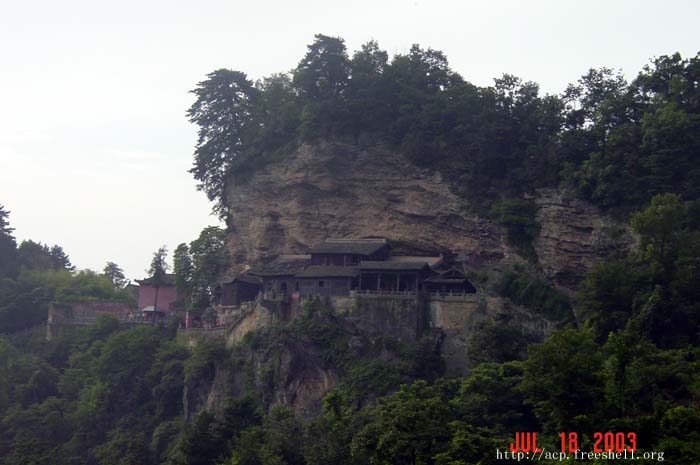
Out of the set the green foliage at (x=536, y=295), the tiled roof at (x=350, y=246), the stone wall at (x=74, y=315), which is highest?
the tiled roof at (x=350, y=246)

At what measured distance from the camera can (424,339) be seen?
50062mm

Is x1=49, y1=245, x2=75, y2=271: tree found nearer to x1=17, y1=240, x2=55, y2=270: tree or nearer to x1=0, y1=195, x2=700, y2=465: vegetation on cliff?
x1=17, y1=240, x2=55, y2=270: tree

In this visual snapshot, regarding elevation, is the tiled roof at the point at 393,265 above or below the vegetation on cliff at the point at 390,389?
above

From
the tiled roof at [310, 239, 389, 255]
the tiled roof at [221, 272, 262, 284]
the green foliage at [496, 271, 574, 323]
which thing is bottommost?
the green foliage at [496, 271, 574, 323]

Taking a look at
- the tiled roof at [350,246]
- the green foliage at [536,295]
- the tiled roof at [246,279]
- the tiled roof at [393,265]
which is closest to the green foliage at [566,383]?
the green foliage at [536,295]

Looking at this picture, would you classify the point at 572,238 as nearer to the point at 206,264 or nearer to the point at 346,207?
the point at 346,207

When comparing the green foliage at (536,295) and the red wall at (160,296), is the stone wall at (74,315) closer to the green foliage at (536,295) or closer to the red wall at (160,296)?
the red wall at (160,296)

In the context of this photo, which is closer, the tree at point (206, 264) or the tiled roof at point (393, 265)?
the tiled roof at point (393, 265)

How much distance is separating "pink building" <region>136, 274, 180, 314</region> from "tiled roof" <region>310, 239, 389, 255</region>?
15.3 m

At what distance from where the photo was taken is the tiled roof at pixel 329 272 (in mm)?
53781

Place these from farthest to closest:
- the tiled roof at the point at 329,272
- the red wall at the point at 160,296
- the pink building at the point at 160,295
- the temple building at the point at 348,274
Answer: the red wall at the point at 160,296
the pink building at the point at 160,295
the tiled roof at the point at 329,272
the temple building at the point at 348,274

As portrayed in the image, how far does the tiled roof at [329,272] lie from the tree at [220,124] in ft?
39.5

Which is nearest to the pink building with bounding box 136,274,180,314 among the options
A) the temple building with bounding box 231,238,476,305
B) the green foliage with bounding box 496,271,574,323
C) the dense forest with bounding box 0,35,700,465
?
the dense forest with bounding box 0,35,700,465

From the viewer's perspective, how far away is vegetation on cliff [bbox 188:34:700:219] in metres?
50.7
